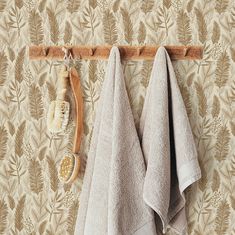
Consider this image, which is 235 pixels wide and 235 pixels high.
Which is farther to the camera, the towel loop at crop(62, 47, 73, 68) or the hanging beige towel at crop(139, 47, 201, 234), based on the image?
the towel loop at crop(62, 47, 73, 68)

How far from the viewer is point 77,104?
1.22 meters

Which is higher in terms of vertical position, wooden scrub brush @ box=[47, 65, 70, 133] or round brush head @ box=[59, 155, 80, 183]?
wooden scrub brush @ box=[47, 65, 70, 133]

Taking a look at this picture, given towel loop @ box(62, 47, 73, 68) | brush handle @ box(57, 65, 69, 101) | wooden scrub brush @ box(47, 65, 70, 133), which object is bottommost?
wooden scrub brush @ box(47, 65, 70, 133)

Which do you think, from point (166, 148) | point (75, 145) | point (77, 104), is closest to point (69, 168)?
point (75, 145)

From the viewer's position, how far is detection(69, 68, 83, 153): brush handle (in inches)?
48.1

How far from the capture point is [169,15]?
124 cm

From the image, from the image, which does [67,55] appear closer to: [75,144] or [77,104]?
[77,104]

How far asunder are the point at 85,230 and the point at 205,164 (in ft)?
1.38

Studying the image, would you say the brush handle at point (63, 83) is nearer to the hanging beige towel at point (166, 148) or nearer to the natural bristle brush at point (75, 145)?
the natural bristle brush at point (75, 145)

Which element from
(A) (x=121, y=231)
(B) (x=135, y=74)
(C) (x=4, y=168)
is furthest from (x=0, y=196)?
(B) (x=135, y=74)

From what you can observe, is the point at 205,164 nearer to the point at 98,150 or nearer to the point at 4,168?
the point at 98,150

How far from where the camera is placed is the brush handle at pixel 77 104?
4.01 feet

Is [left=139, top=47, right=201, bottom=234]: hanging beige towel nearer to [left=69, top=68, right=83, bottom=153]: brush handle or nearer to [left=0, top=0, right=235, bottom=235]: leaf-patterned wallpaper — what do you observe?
[left=0, top=0, right=235, bottom=235]: leaf-patterned wallpaper

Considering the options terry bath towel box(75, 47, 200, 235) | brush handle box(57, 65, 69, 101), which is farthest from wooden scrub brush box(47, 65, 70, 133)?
terry bath towel box(75, 47, 200, 235)
